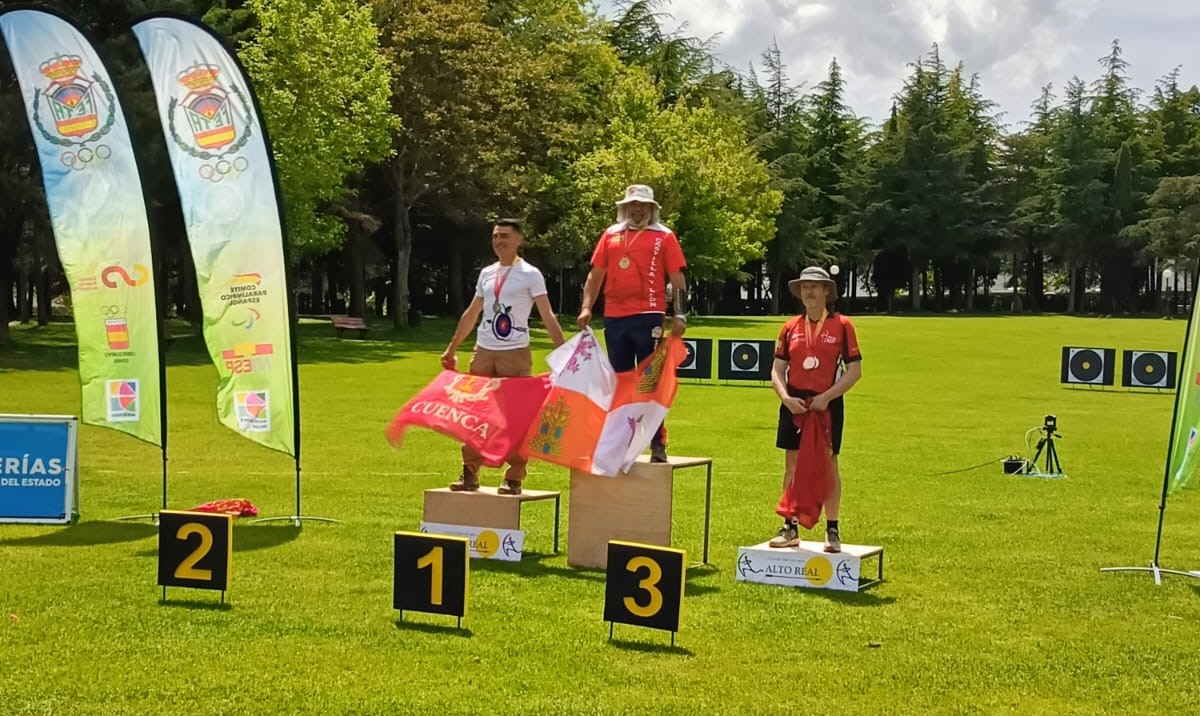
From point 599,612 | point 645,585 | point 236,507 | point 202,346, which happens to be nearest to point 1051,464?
point 599,612

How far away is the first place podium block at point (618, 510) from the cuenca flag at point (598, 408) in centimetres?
13

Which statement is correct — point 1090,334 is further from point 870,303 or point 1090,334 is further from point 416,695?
point 416,695

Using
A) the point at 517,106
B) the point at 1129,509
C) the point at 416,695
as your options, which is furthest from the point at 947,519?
the point at 517,106

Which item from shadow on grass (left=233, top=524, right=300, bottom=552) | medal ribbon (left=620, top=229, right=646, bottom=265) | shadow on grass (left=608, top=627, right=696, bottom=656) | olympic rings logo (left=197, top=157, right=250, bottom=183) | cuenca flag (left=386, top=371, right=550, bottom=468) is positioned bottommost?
shadow on grass (left=233, top=524, right=300, bottom=552)

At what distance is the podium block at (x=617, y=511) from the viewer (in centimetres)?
830

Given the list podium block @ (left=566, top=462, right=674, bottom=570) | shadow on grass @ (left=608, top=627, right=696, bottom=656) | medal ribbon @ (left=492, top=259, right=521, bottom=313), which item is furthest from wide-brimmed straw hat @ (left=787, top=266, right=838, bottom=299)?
shadow on grass @ (left=608, top=627, right=696, bottom=656)

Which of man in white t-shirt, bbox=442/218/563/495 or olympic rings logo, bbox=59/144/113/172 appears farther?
olympic rings logo, bbox=59/144/113/172

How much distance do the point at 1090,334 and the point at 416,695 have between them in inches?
2062

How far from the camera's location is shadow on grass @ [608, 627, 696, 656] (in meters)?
6.54

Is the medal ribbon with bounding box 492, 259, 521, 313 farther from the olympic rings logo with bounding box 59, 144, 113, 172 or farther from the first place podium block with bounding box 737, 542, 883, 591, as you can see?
the olympic rings logo with bounding box 59, 144, 113, 172

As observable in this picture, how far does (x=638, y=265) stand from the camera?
885cm

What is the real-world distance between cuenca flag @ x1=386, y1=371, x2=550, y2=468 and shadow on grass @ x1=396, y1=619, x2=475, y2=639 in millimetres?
1833

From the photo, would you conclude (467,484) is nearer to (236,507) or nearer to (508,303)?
(508,303)

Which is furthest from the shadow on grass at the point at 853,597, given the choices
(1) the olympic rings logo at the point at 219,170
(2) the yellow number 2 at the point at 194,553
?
(1) the olympic rings logo at the point at 219,170
